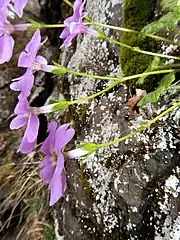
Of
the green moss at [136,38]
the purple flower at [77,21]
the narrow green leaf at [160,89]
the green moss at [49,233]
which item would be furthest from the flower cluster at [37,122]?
the green moss at [49,233]

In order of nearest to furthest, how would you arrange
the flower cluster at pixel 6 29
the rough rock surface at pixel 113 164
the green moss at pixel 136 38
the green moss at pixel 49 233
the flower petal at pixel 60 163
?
the flower petal at pixel 60 163, the flower cluster at pixel 6 29, the rough rock surface at pixel 113 164, the green moss at pixel 136 38, the green moss at pixel 49 233

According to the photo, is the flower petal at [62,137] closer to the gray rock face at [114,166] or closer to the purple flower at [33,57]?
the purple flower at [33,57]

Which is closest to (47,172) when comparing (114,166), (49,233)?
(114,166)

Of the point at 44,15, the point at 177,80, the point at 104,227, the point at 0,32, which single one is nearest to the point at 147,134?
the point at 177,80

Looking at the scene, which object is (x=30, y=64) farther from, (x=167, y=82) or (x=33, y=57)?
(x=167, y=82)

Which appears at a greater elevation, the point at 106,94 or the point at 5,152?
the point at 106,94

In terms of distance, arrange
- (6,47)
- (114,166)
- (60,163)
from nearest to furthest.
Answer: (60,163) < (6,47) < (114,166)

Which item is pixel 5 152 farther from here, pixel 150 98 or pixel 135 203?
pixel 150 98
